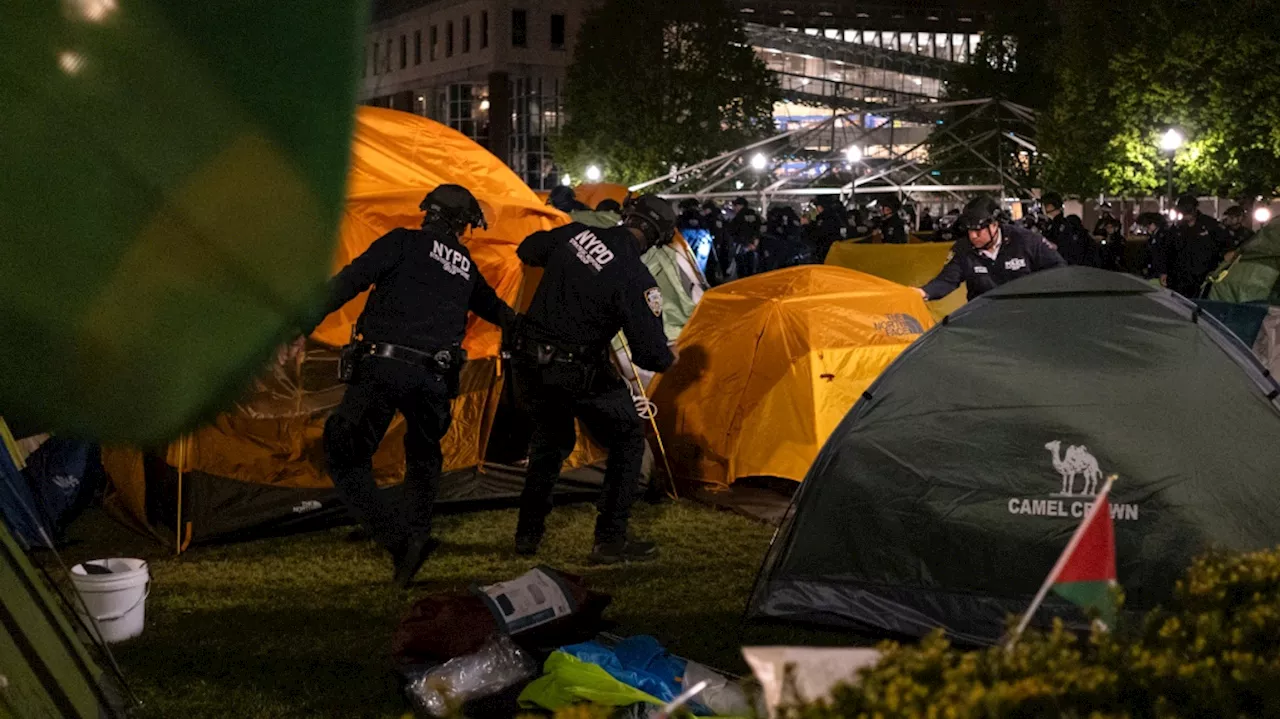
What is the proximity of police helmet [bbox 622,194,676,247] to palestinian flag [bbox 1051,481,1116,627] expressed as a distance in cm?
412

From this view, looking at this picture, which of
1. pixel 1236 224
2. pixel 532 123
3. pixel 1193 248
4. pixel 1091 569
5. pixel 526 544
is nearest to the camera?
pixel 1091 569

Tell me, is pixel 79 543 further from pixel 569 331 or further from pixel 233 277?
pixel 233 277

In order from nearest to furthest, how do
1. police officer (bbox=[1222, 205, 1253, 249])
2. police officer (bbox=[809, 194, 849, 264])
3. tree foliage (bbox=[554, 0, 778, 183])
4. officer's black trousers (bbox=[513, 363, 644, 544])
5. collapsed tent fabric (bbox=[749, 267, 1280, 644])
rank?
collapsed tent fabric (bbox=[749, 267, 1280, 644]), officer's black trousers (bbox=[513, 363, 644, 544]), police officer (bbox=[1222, 205, 1253, 249]), police officer (bbox=[809, 194, 849, 264]), tree foliage (bbox=[554, 0, 778, 183])

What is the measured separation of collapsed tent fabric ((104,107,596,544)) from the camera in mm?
7043

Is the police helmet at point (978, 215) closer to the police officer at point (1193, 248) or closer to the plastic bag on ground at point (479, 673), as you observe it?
the plastic bag on ground at point (479, 673)

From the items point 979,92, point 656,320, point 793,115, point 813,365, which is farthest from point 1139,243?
point 793,115

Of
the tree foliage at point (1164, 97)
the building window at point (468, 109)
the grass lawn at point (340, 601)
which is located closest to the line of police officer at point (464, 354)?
the grass lawn at point (340, 601)

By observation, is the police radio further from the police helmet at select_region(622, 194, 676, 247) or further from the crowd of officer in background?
the crowd of officer in background

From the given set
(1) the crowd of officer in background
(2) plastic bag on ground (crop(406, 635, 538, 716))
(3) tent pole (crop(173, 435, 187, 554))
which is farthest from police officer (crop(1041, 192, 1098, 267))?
(2) plastic bag on ground (crop(406, 635, 538, 716))

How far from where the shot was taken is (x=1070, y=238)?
18500mm

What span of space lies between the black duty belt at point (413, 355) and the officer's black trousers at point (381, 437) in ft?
0.08

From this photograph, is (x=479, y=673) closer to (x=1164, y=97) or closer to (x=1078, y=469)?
(x=1078, y=469)

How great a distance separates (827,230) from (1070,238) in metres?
3.57

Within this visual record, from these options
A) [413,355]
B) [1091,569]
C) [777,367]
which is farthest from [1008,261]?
[1091,569]
